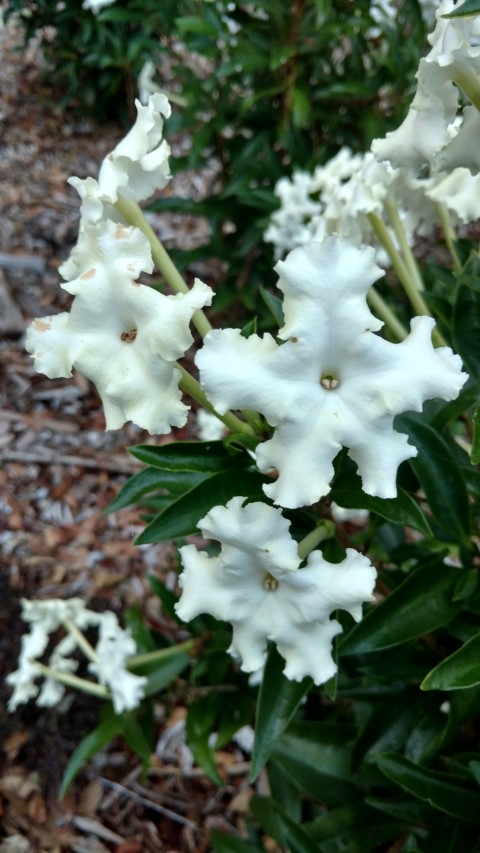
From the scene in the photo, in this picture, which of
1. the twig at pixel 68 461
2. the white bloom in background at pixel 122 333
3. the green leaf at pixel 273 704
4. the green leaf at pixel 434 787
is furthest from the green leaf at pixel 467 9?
the twig at pixel 68 461

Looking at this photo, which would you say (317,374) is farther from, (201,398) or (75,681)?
(75,681)

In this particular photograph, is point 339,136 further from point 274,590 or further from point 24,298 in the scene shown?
point 274,590

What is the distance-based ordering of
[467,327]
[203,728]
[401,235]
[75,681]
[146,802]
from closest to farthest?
[467,327], [401,235], [203,728], [75,681], [146,802]

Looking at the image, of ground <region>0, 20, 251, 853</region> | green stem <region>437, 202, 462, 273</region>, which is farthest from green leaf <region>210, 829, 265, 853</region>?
green stem <region>437, 202, 462, 273</region>

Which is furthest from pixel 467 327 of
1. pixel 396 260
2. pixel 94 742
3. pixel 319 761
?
pixel 94 742

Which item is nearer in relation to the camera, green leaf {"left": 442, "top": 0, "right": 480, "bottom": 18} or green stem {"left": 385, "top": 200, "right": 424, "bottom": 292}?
green leaf {"left": 442, "top": 0, "right": 480, "bottom": 18}

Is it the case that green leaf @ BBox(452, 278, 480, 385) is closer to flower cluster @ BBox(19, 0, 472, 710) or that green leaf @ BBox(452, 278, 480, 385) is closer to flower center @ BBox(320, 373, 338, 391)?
flower cluster @ BBox(19, 0, 472, 710)
